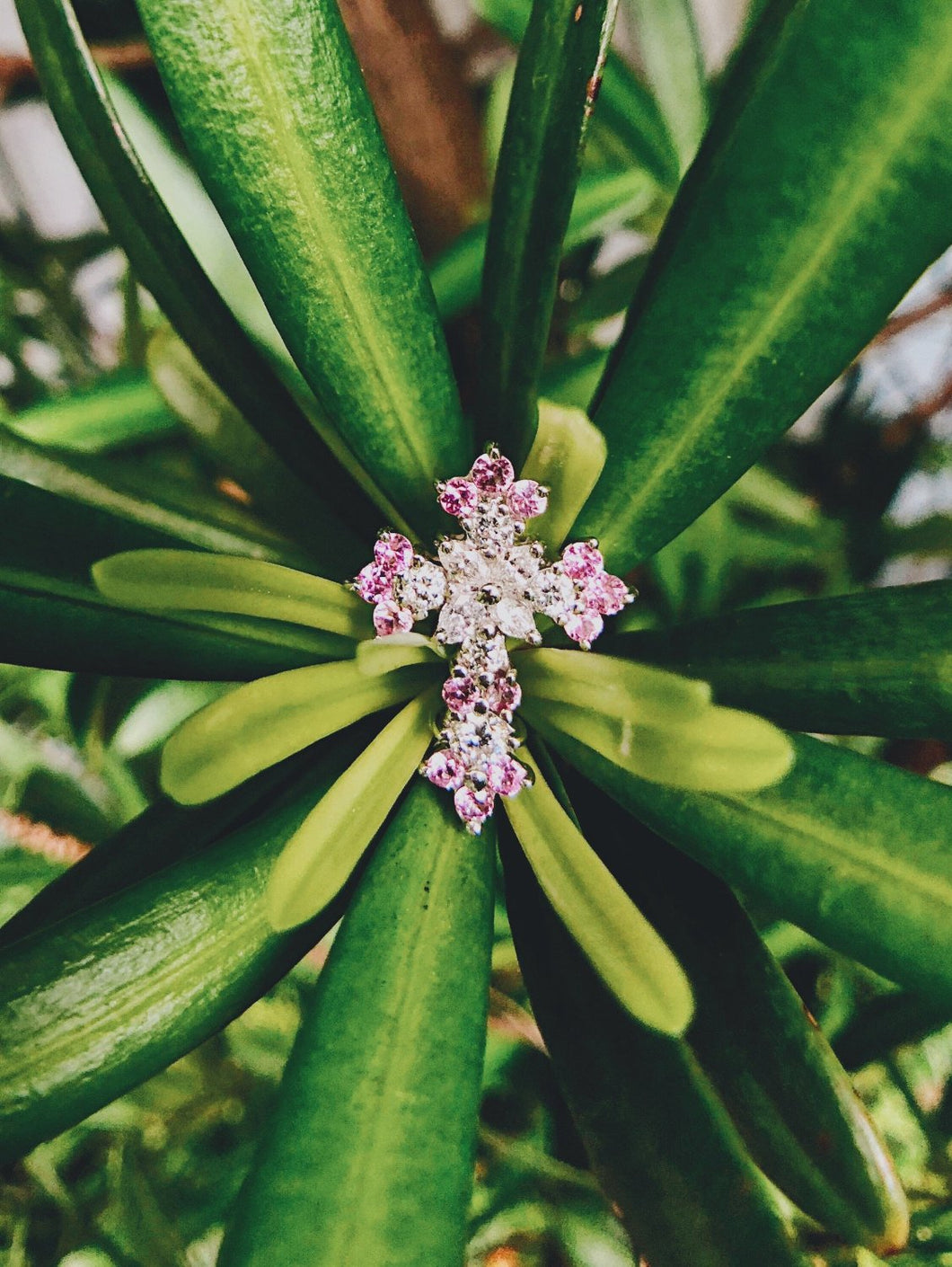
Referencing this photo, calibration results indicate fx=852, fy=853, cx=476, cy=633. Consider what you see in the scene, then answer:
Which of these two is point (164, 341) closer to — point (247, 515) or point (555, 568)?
point (247, 515)

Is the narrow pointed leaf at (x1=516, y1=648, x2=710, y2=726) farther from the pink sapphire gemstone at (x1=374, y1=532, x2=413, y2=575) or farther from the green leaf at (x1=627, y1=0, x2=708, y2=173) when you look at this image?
the green leaf at (x1=627, y1=0, x2=708, y2=173)

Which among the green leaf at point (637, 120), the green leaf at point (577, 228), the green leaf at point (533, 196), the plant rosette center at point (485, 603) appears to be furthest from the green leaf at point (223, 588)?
the green leaf at point (637, 120)

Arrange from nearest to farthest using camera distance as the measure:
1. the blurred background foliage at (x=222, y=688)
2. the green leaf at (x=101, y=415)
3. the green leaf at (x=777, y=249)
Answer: the green leaf at (x=777, y=249), the blurred background foliage at (x=222, y=688), the green leaf at (x=101, y=415)

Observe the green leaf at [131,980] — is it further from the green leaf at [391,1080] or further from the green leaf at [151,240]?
the green leaf at [151,240]

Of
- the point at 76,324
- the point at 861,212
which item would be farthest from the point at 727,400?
the point at 76,324

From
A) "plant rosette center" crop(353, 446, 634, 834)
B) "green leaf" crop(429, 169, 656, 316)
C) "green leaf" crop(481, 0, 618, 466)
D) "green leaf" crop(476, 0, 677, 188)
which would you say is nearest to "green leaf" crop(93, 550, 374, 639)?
"plant rosette center" crop(353, 446, 634, 834)

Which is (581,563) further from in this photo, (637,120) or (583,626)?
(637,120)
